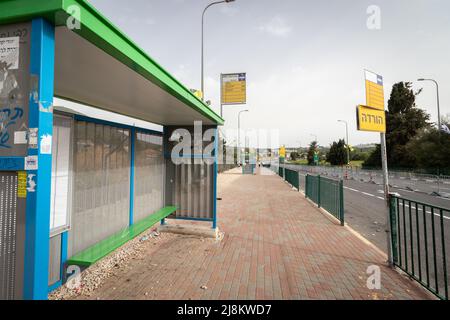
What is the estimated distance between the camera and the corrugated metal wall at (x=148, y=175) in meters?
4.66

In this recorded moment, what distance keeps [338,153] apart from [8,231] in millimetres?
58944

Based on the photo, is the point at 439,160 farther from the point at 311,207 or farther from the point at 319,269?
the point at 319,269

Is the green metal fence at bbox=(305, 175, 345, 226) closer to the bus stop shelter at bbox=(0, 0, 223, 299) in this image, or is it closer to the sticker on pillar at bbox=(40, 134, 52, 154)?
the bus stop shelter at bbox=(0, 0, 223, 299)

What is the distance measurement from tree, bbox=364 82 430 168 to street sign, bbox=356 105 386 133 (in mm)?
41412

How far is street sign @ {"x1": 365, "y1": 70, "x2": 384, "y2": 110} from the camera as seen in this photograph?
3908 millimetres

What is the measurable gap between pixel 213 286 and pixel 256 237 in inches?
89.9

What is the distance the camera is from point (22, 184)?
1555mm

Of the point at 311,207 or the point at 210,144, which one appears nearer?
the point at 210,144

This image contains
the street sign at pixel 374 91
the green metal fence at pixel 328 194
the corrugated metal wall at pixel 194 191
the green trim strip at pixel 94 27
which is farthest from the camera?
the green metal fence at pixel 328 194

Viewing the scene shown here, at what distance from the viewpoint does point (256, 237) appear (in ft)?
17.1

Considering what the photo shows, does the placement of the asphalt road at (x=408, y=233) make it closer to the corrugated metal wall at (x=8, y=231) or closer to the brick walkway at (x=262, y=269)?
the brick walkway at (x=262, y=269)

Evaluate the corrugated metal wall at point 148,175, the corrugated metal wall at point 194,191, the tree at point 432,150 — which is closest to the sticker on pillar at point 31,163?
the corrugated metal wall at point 148,175

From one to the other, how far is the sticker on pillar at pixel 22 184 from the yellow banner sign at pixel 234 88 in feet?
30.1
